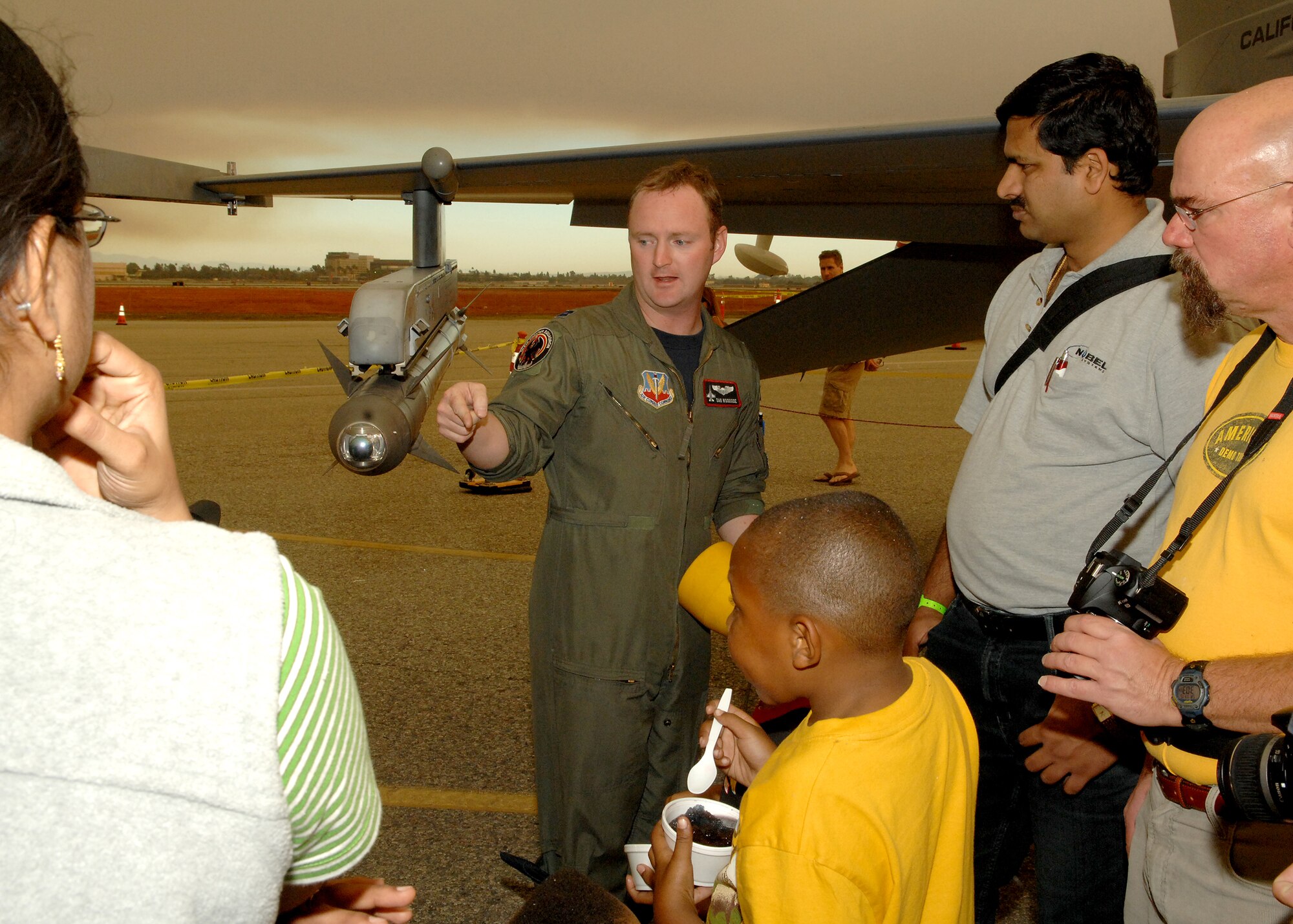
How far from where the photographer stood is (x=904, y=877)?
140 cm

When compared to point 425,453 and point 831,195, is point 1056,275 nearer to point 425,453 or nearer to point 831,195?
point 425,453

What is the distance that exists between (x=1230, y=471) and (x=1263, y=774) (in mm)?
594

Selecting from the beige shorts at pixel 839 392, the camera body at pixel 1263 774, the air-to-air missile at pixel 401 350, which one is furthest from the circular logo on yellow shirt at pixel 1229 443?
→ the beige shorts at pixel 839 392

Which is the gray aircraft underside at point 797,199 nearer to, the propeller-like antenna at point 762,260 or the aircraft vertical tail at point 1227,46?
the aircraft vertical tail at point 1227,46

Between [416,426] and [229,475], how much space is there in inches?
247

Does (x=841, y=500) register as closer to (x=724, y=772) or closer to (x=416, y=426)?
(x=724, y=772)

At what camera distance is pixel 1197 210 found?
1.64 m

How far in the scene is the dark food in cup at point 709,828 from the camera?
158 cm

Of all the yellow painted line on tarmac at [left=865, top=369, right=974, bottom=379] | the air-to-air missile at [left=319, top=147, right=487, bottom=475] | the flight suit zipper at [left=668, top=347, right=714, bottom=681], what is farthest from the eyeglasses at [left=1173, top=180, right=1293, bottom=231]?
the yellow painted line on tarmac at [left=865, top=369, right=974, bottom=379]

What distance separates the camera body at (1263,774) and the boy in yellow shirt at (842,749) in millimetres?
410

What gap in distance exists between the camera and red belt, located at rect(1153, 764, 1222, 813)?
63.2 inches

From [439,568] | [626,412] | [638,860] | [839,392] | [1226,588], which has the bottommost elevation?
[439,568]

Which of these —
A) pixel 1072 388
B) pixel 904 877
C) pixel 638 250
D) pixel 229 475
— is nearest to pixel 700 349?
pixel 638 250

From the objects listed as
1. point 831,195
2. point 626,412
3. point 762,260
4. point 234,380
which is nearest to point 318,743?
point 626,412
